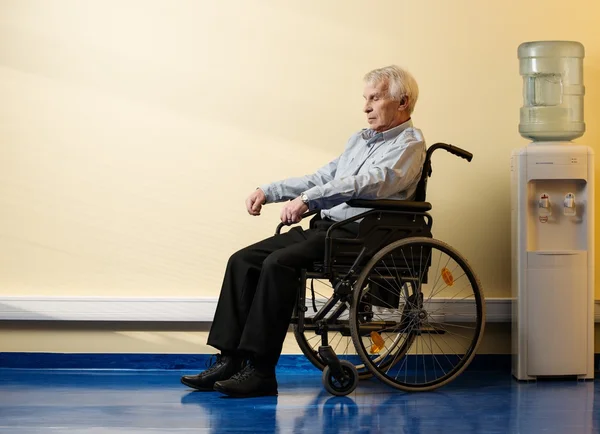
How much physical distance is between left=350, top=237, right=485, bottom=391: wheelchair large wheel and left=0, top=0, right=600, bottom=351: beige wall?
0.65 metres

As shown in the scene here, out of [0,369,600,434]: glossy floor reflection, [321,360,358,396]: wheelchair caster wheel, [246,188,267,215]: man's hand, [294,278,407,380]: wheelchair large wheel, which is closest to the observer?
[0,369,600,434]: glossy floor reflection

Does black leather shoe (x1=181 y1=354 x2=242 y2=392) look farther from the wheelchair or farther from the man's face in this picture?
the man's face

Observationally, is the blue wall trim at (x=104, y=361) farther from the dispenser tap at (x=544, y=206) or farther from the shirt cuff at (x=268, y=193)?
the dispenser tap at (x=544, y=206)

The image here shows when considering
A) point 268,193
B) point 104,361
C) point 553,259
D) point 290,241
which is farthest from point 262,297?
point 553,259

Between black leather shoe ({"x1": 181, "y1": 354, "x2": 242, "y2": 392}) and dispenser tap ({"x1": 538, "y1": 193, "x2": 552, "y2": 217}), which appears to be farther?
dispenser tap ({"x1": 538, "y1": 193, "x2": 552, "y2": 217})

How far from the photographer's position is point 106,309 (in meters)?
→ 3.92

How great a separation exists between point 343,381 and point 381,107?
3.26 feet

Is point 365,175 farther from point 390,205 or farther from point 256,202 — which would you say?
point 256,202

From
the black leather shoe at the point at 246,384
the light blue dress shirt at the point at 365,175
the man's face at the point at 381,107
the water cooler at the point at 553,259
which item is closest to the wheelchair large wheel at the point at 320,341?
the black leather shoe at the point at 246,384

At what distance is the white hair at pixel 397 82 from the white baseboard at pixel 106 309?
1123 millimetres

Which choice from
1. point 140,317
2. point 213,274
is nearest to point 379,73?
point 213,274

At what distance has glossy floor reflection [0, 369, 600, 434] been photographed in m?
2.85

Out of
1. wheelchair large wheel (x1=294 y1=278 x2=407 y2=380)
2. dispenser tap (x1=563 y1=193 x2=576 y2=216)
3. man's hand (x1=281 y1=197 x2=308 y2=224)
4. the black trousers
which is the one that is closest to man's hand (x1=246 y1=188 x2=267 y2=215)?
the black trousers

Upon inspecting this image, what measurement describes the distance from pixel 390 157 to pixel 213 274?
1015mm
